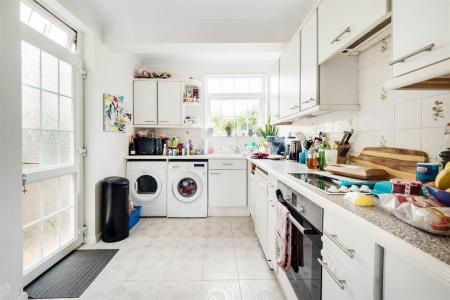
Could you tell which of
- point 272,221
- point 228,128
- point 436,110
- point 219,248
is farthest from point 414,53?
point 228,128

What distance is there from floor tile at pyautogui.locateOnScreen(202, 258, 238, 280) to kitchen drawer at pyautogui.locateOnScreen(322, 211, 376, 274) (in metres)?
1.26

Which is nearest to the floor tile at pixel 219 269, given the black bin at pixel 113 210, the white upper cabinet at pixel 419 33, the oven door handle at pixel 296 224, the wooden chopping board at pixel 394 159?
the oven door handle at pixel 296 224

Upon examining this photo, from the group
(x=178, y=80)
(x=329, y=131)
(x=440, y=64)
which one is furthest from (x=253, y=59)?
(x=440, y=64)

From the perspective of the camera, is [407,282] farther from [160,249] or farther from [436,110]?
[160,249]

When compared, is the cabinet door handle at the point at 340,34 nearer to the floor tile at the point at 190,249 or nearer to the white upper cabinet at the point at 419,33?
the white upper cabinet at the point at 419,33

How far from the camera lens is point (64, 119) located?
7.47 ft

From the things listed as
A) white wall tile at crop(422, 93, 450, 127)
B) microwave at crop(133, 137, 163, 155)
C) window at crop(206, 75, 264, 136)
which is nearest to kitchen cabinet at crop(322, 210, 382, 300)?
white wall tile at crop(422, 93, 450, 127)

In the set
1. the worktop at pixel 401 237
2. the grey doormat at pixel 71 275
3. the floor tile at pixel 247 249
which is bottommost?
the grey doormat at pixel 71 275

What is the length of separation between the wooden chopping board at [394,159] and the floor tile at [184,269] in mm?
1601

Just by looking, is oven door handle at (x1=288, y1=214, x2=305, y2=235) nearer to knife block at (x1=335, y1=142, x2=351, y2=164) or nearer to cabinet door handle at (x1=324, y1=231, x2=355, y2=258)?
cabinet door handle at (x1=324, y1=231, x2=355, y2=258)

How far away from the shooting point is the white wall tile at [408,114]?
1.19m

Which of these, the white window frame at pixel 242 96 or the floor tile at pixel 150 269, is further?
the white window frame at pixel 242 96

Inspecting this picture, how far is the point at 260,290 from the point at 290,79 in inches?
76.5

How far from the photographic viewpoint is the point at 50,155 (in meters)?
2.07
